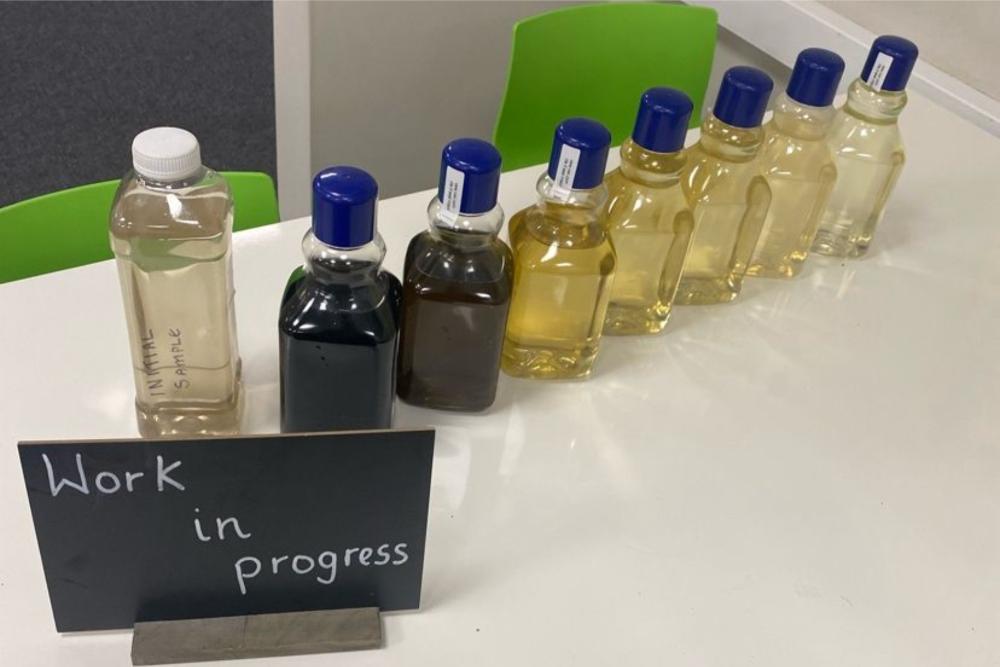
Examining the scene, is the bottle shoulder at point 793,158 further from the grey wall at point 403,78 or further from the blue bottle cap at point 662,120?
the grey wall at point 403,78

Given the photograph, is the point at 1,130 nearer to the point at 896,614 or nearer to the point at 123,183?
the point at 123,183

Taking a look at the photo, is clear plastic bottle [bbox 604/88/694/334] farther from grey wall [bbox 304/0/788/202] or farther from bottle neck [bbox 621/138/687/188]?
grey wall [bbox 304/0/788/202]

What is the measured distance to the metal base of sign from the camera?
0.55 metres

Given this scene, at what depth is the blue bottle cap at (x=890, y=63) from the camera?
792mm

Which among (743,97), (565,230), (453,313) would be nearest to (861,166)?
(743,97)

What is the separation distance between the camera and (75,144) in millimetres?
2066

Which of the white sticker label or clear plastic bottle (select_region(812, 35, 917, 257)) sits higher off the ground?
the white sticker label

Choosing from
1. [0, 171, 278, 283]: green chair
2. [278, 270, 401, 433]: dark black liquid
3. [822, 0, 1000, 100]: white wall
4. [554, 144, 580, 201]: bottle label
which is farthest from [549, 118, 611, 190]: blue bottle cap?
[822, 0, 1000, 100]: white wall

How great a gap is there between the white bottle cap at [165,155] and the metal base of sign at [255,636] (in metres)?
0.27

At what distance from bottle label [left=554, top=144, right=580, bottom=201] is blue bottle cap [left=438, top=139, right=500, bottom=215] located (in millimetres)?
59

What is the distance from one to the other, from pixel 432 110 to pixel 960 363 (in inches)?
40.2

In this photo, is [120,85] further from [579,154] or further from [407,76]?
[579,154]

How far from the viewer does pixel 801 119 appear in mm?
794

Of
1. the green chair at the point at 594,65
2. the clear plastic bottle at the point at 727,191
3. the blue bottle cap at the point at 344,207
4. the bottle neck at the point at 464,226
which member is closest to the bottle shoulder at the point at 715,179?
the clear plastic bottle at the point at 727,191
